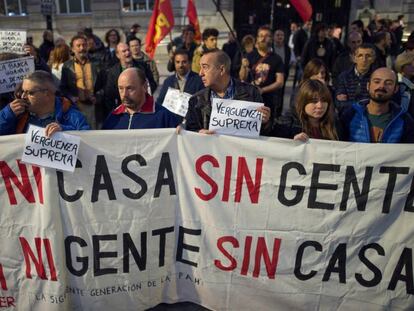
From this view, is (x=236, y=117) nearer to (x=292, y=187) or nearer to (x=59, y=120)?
(x=292, y=187)

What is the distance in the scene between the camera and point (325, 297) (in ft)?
9.65

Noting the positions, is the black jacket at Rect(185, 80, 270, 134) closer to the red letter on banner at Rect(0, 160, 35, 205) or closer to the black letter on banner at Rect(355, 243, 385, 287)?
the red letter on banner at Rect(0, 160, 35, 205)

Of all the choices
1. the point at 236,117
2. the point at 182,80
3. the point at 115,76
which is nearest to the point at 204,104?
the point at 236,117

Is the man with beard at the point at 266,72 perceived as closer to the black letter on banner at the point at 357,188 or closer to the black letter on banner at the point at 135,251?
the black letter on banner at the point at 357,188

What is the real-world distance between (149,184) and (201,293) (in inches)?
32.6

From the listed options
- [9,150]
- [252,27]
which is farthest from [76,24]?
[9,150]

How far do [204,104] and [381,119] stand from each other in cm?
125

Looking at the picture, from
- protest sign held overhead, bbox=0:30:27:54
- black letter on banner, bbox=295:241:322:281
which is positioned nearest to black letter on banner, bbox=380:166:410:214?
black letter on banner, bbox=295:241:322:281

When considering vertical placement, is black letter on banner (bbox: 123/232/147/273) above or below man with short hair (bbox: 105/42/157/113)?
below

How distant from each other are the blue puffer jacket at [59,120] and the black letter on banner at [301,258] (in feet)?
5.41

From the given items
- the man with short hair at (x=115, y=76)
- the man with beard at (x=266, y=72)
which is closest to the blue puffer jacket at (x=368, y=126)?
the man with beard at (x=266, y=72)

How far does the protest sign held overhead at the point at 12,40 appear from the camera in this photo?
15.8ft

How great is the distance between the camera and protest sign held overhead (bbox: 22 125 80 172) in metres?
2.77

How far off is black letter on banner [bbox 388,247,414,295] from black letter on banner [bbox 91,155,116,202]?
1870mm
